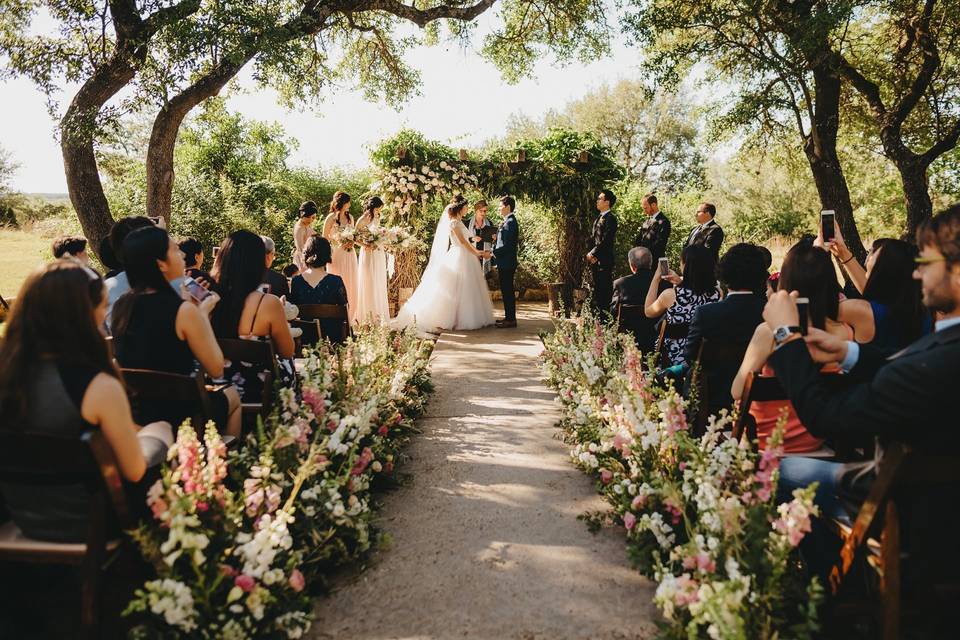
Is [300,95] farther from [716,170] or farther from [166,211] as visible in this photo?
[716,170]

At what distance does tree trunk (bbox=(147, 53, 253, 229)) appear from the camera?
8578 mm

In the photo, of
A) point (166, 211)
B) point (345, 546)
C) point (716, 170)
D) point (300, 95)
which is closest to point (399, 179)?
point (300, 95)

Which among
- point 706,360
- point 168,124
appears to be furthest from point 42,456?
point 168,124

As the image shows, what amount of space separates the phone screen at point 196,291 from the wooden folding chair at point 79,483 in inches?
89.0

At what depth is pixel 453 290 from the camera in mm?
11586

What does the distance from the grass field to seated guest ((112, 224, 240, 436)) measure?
715 inches

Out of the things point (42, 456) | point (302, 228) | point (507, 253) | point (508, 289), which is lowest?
point (42, 456)

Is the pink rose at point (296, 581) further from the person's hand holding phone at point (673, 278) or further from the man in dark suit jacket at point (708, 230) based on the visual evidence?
the man in dark suit jacket at point (708, 230)

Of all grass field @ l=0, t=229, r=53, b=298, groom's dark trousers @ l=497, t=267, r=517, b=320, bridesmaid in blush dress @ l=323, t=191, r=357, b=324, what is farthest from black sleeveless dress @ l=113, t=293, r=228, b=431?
grass field @ l=0, t=229, r=53, b=298

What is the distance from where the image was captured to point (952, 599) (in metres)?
2.29

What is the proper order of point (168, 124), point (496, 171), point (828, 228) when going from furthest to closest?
1. point (496, 171)
2. point (168, 124)
3. point (828, 228)

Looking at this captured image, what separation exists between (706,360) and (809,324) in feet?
3.67

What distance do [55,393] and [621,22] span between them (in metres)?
10.9

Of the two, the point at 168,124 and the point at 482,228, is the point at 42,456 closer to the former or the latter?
the point at 168,124
